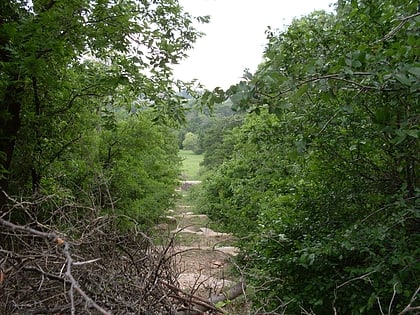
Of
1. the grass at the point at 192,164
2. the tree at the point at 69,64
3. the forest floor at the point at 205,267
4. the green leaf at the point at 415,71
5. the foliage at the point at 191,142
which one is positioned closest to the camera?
the green leaf at the point at 415,71

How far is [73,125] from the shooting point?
6.72m

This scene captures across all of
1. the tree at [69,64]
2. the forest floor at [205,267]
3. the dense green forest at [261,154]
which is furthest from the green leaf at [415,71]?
the tree at [69,64]

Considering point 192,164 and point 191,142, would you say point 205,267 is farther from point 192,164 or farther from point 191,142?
point 191,142

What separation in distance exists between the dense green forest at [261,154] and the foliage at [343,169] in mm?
16

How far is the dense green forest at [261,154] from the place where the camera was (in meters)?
2.22

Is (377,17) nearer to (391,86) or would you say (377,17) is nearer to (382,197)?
(391,86)

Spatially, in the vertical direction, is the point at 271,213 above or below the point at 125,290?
below

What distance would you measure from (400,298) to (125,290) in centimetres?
223

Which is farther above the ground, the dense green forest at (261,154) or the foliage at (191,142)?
the dense green forest at (261,154)

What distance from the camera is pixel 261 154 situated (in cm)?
808

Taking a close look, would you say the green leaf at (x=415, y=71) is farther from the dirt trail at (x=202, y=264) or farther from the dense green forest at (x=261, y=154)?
the dirt trail at (x=202, y=264)

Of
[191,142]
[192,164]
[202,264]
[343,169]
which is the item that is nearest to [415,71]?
[343,169]

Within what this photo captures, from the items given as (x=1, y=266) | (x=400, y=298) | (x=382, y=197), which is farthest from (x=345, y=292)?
(x=1, y=266)

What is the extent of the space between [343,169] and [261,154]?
406 cm
